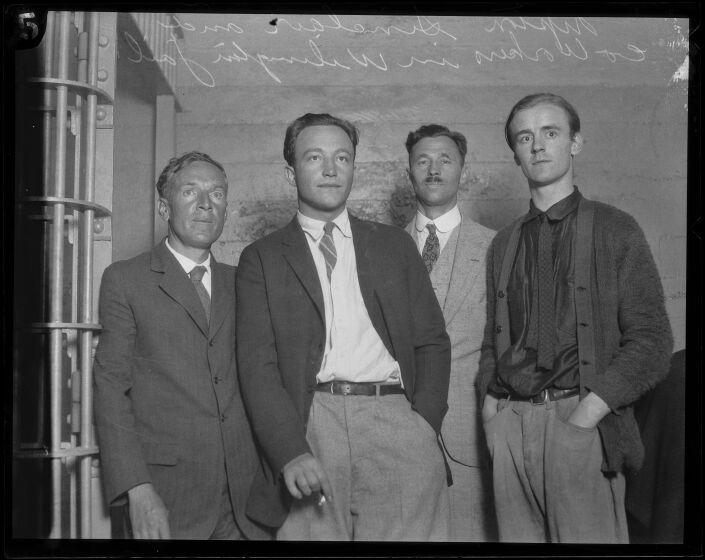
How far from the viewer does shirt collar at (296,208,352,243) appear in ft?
11.6

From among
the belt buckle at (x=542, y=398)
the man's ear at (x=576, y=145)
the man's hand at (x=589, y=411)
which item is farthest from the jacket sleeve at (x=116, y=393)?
the man's ear at (x=576, y=145)

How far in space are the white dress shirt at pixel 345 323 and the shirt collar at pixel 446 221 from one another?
0.32 meters

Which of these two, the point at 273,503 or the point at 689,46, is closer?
the point at 273,503

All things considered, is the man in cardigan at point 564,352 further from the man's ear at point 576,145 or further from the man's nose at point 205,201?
the man's nose at point 205,201

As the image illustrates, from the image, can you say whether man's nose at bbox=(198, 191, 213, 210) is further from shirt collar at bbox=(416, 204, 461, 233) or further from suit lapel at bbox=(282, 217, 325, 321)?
shirt collar at bbox=(416, 204, 461, 233)

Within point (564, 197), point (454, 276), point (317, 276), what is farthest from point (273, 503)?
point (564, 197)

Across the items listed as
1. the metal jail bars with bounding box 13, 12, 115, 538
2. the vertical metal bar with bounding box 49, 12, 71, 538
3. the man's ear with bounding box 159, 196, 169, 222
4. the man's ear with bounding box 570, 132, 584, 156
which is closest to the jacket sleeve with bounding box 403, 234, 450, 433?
the man's ear with bounding box 570, 132, 584, 156

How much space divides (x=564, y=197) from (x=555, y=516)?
130 cm

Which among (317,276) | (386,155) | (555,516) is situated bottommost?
(555,516)

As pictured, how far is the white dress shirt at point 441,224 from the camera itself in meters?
3.57

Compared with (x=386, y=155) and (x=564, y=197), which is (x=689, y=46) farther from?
(x=386, y=155)

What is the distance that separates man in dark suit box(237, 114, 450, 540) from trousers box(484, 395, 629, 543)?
251 millimetres

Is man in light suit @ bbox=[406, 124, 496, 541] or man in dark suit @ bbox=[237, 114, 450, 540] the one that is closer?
man in dark suit @ bbox=[237, 114, 450, 540]

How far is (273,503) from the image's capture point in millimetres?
3350
